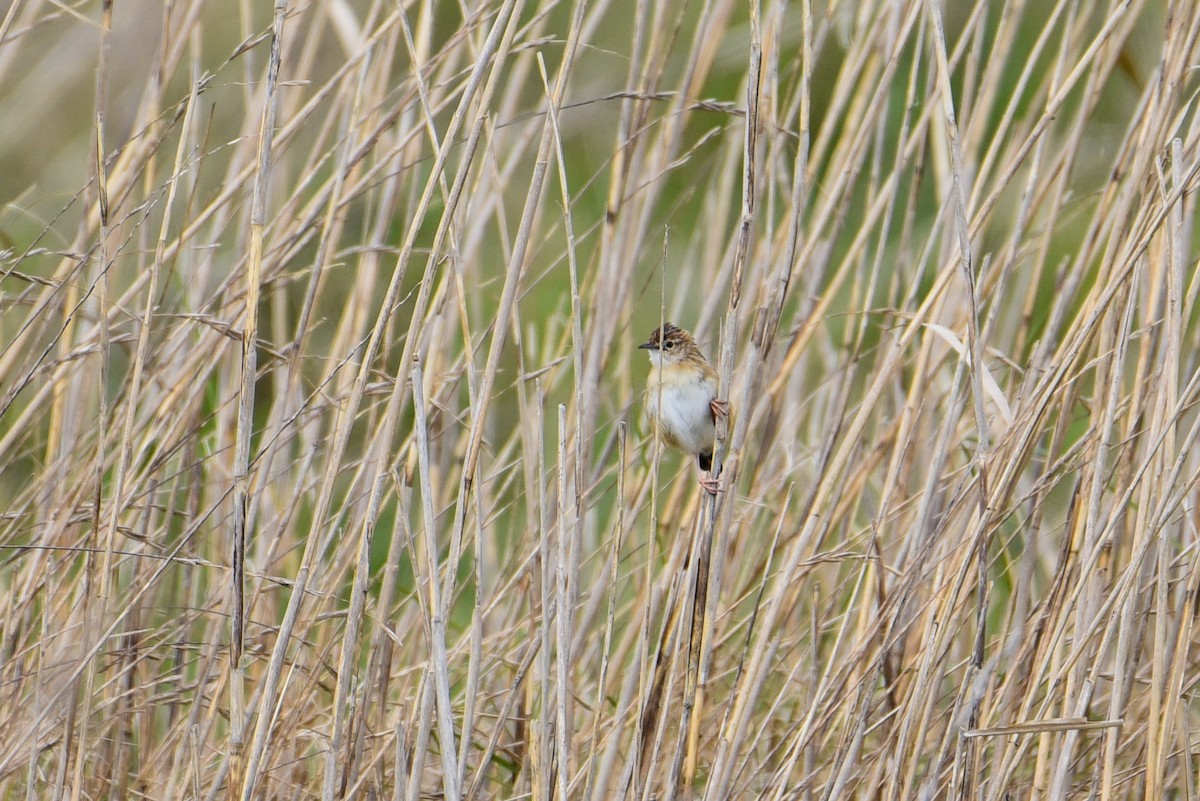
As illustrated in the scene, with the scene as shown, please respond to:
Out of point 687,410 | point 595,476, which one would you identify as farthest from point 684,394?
point 595,476

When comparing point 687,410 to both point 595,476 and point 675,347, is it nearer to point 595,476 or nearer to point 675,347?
point 675,347

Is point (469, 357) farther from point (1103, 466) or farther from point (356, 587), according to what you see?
point (1103, 466)

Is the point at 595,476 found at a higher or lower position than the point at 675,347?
lower

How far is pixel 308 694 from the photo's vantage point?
2.17 metres

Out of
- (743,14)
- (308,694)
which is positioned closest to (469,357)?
(308,694)

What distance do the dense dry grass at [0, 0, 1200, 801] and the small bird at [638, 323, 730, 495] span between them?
10 cm

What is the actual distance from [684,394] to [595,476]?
45 centimetres

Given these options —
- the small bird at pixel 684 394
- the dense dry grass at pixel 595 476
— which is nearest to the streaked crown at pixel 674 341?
the small bird at pixel 684 394

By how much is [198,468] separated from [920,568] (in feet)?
4.50

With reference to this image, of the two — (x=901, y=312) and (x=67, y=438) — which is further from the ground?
(x=901, y=312)

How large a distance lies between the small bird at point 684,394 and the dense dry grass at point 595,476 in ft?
0.32

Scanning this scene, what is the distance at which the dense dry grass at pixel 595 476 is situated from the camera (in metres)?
1.88

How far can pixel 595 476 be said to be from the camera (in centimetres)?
262

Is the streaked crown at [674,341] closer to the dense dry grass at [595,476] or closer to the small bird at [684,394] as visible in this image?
the small bird at [684,394]
